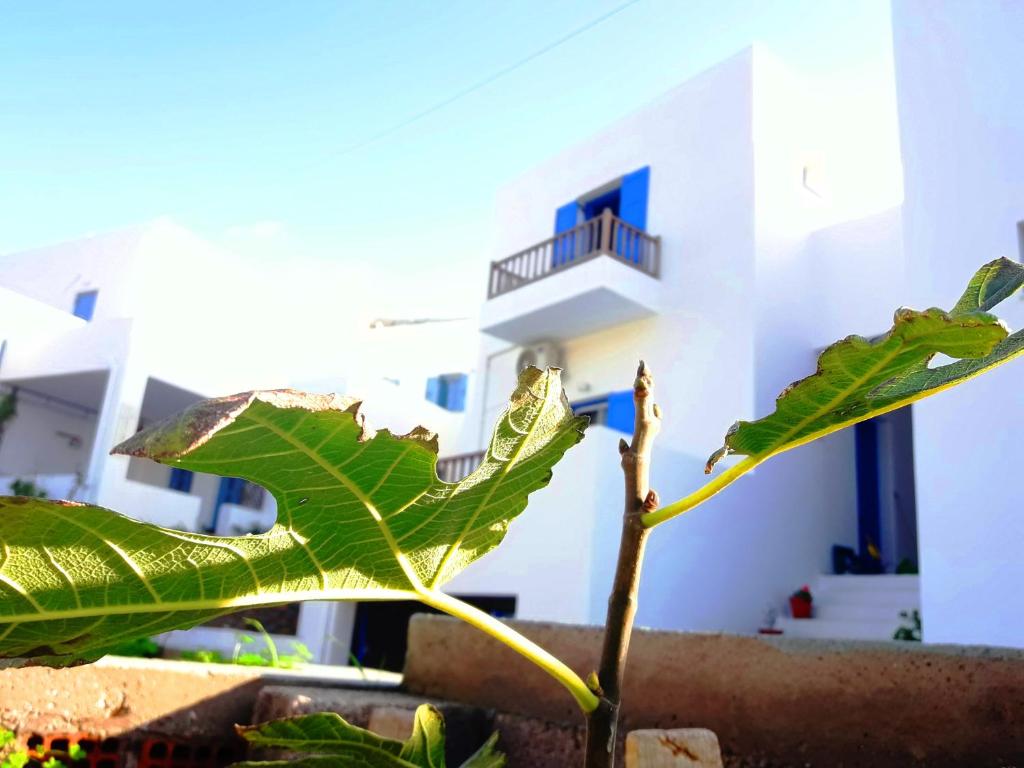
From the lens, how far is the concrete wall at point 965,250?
5.71 metres

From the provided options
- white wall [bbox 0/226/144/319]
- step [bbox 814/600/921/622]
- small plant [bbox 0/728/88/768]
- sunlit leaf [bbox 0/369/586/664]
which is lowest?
small plant [bbox 0/728/88/768]

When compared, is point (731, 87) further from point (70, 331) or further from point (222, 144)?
point (70, 331)

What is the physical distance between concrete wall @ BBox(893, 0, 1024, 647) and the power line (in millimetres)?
3898

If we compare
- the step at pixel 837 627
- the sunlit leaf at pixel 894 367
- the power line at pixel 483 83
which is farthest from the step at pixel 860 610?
the sunlit leaf at pixel 894 367

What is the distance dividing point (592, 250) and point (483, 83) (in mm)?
2604

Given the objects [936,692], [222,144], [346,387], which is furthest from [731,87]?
[936,692]

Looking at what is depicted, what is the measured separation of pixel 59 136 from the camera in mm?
8922

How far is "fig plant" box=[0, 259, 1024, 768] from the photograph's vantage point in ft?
2.01

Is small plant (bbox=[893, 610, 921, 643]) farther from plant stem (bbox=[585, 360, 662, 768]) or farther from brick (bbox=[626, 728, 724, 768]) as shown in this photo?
plant stem (bbox=[585, 360, 662, 768])

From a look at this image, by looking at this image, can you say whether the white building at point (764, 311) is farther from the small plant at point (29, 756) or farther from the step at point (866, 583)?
the small plant at point (29, 756)

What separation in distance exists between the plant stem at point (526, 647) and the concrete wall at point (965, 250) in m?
5.60

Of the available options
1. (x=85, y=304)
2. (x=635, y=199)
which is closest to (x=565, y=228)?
(x=635, y=199)

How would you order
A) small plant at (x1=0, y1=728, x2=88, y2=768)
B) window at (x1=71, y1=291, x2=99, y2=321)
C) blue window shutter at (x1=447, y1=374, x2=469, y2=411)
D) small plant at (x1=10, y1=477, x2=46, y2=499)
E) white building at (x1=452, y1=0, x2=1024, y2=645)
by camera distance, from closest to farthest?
1. small plant at (x1=0, y1=728, x2=88, y2=768)
2. white building at (x1=452, y1=0, x2=1024, y2=645)
3. small plant at (x1=10, y1=477, x2=46, y2=499)
4. window at (x1=71, y1=291, x2=99, y2=321)
5. blue window shutter at (x1=447, y1=374, x2=469, y2=411)

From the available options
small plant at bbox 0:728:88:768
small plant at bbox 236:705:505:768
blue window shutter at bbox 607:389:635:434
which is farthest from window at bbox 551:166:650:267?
small plant at bbox 236:705:505:768
